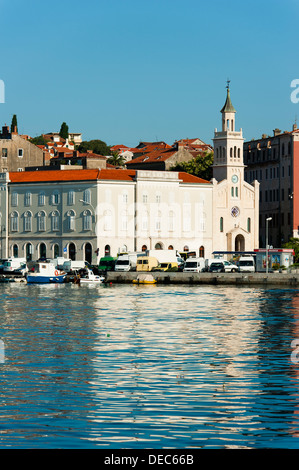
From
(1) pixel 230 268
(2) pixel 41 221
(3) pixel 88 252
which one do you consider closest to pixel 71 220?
(2) pixel 41 221

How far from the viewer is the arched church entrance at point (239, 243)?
5728 inches

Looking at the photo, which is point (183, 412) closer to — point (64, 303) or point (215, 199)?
point (64, 303)

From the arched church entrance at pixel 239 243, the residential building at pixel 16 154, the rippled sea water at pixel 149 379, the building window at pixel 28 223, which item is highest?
the residential building at pixel 16 154

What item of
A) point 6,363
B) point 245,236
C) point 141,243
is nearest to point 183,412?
point 6,363

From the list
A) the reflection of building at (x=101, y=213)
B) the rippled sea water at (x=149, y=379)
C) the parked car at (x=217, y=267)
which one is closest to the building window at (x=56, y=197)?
the reflection of building at (x=101, y=213)

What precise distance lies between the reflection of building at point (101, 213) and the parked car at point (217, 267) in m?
21.7

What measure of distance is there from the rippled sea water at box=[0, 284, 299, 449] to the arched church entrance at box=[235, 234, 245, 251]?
78448mm

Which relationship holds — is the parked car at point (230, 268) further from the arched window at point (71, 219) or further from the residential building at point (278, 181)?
the residential building at point (278, 181)

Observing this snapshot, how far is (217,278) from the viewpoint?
106 m

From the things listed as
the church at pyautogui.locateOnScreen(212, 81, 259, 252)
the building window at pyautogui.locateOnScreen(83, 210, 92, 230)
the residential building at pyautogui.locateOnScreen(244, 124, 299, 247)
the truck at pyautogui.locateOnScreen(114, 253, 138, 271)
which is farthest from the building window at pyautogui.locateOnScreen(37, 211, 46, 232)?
the residential building at pyautogui.locateOnScreen(244, 124, 299, 247)

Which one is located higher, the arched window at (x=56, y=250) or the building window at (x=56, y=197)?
the building window at (x=56, y=197)

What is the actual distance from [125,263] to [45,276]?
36.3 ft

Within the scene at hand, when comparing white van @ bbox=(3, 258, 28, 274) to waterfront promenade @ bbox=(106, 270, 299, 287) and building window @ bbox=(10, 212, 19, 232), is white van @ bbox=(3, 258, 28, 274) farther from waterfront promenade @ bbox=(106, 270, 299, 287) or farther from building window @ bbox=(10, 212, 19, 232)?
building window @ bbox=(10, 212, 19, 232)

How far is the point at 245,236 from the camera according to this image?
14500 cm
